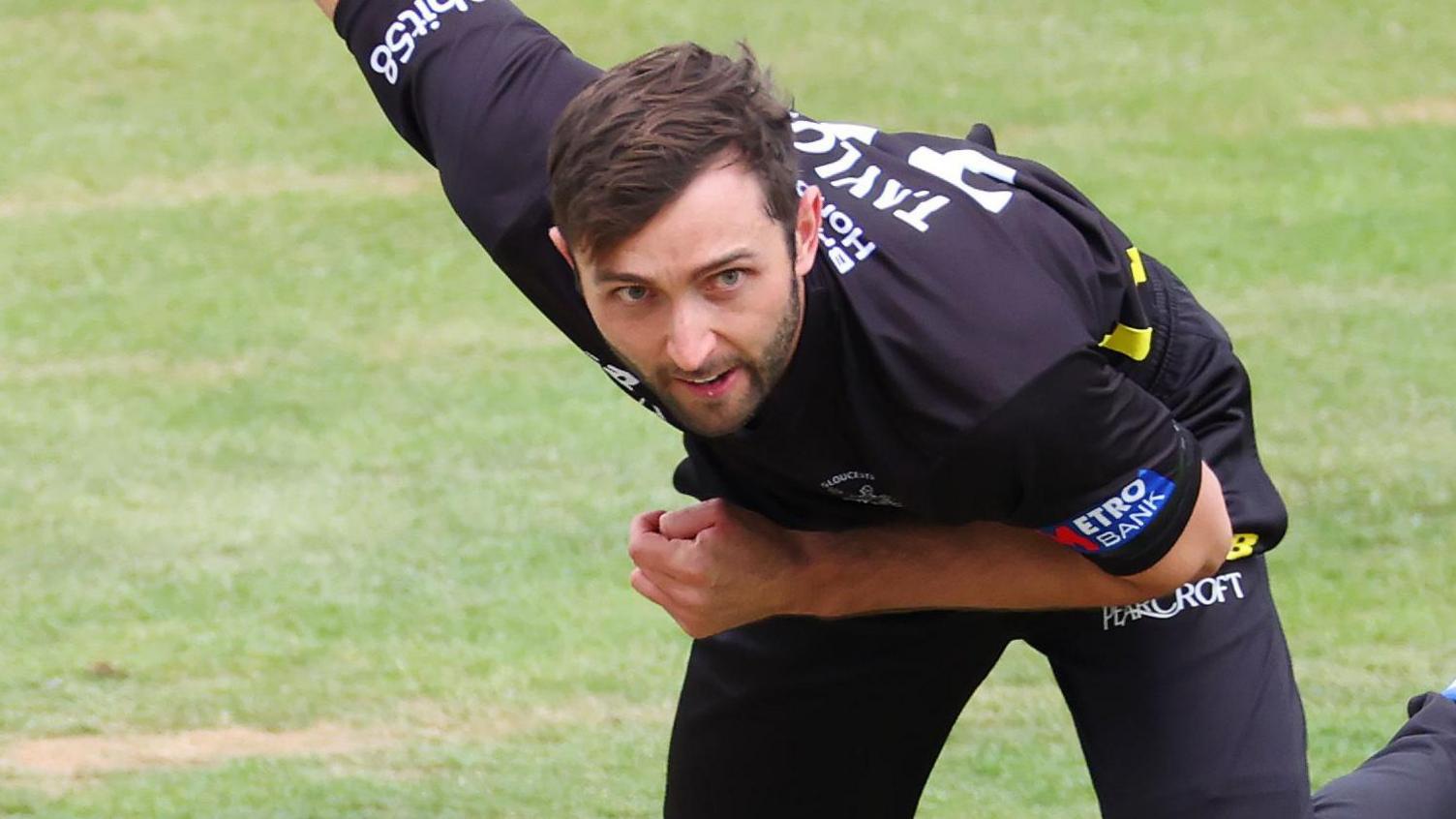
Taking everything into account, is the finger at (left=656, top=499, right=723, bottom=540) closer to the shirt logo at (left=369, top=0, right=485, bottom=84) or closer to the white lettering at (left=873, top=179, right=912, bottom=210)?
the white lettering at (left=873, top=179, right=912, bottom=210)

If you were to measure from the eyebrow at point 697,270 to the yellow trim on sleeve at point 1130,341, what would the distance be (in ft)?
2.61

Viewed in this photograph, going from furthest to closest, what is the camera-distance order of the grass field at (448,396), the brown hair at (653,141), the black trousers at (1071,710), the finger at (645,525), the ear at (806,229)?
the grass field at (448,396) < the finger at (645,525) < the black trousers at (1071,710) < the ear at (806,229) < the brown hair at (653,141)

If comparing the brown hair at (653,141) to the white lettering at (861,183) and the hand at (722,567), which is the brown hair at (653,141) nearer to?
the white lettering at (861,183)

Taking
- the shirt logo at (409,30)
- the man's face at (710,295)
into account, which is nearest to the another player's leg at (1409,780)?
the man's face at (710,295)

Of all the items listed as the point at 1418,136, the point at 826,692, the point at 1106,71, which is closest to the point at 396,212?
the point at 1106,71

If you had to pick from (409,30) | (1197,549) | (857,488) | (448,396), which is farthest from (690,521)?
(448,396)

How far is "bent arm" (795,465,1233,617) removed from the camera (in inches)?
139

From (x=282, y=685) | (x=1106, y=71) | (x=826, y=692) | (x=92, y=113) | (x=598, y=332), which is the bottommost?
(x=92, y=113)

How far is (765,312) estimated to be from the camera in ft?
10.5

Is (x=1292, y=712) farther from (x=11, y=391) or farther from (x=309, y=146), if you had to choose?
(x=309, y=146)

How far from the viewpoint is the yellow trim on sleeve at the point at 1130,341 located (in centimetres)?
372

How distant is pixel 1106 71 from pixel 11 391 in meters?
6.05

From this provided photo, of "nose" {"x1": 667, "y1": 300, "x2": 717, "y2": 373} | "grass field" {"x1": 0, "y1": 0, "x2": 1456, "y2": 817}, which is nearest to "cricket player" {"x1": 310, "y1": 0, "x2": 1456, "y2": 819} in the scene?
"nose" {"x1": 667, "y1": 300, "x2": 717, "y2": 373}

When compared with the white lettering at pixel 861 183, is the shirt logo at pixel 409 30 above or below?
below
